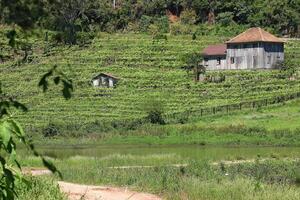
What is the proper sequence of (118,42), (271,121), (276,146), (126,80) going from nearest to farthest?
(276,146) < (271,121) < (126,80) < (118,42)

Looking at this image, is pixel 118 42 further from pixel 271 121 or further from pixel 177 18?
pixel 271 121

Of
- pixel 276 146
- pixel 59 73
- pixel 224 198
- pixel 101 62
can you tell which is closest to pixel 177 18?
pixel 101 62

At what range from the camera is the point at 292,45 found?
9494 centimetres

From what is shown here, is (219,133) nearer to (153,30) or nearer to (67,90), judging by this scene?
(67,90)

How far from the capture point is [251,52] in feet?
286

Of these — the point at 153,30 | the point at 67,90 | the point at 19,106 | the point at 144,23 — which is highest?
the point at 144,23

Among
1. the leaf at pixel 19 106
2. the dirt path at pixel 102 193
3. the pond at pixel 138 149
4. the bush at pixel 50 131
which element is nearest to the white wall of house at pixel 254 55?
the bush at pixel 50 131

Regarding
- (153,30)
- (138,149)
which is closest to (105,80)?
(153,30)

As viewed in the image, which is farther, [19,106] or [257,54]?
[257,54]

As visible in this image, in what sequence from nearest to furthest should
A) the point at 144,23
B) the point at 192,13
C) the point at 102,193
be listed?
1. the point at 102,193
2. the point at 144,23
3. the point at 192,13

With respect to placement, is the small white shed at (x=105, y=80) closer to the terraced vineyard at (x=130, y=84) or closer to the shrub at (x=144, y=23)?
the terraced vineyard at (x=130, y=84)

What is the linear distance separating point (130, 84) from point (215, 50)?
14.4 metres

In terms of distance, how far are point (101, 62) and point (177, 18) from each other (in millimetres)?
31053

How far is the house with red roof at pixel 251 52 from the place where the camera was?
8669 centimetres
